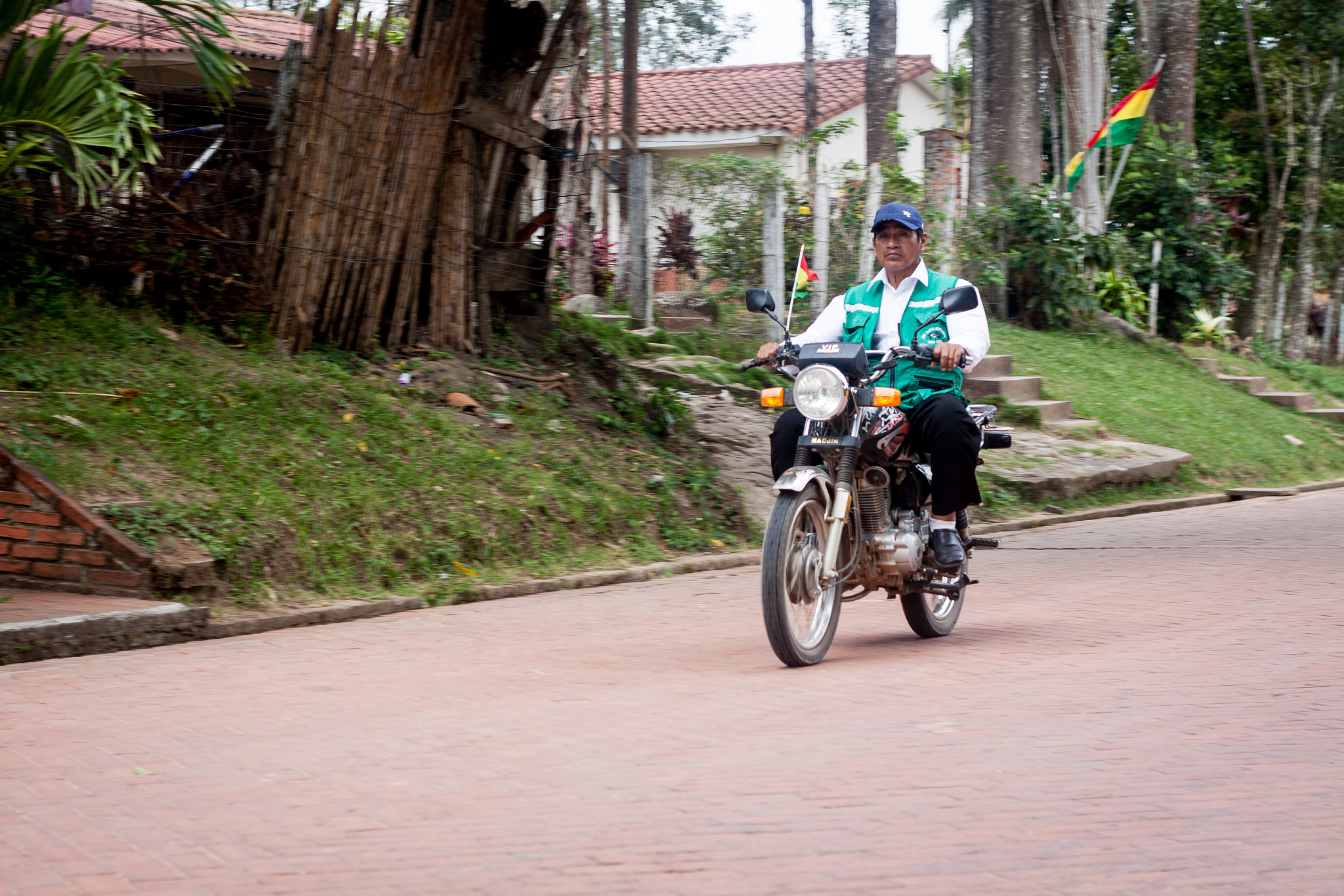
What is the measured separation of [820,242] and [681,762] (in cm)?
1111

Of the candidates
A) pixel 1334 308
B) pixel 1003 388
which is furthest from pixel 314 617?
pixel 1334 308

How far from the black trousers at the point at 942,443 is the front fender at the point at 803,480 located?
0.92 feet

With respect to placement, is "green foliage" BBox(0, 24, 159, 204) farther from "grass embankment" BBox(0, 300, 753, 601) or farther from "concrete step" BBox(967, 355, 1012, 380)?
"concrete step" BBox(967, 355, 1012, 380)

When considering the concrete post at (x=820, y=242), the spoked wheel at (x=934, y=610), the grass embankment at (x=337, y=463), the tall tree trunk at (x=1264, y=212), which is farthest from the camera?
the tall tree trunk at (x=1264, y=212)

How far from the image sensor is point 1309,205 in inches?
1017

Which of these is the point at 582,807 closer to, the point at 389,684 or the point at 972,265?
the point at 389,684

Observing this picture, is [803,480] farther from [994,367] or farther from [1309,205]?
[1309,205]

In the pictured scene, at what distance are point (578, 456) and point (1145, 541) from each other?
4761 millimetres

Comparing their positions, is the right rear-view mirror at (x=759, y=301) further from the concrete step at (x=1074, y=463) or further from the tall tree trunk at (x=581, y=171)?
the concrete step at (x=1074, y=463)

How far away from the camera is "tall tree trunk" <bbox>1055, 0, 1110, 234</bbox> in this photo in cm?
2222

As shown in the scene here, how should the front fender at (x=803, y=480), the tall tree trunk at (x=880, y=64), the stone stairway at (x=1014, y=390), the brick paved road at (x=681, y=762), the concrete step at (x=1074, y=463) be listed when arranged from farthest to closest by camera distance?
1. the tall tree trunk at (x=880, y=64)
2. the stone stairway at (x=1014, y=390)
3. the concrete step at (x=1074, y=463)
4. the front fender at (x=803, y=480)
5. the brick paved road at (x=681, y=762)

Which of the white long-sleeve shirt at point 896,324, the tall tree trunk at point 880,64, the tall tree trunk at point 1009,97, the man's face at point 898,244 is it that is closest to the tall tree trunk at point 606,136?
the tall tree trunk at point 880,64

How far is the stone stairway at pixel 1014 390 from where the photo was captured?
613 inches

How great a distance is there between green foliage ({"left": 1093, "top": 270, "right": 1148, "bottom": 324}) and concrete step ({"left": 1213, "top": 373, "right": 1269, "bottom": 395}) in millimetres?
1694
